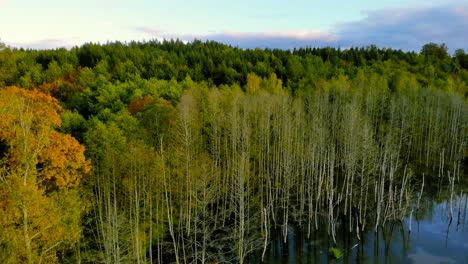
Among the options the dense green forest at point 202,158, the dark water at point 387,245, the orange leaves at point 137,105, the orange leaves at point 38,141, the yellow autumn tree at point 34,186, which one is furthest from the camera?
the orange leaves at point 137,105

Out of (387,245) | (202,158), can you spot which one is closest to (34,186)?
(202,158)

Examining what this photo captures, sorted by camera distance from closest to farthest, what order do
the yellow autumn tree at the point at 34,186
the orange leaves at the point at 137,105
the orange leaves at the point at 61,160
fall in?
the yellow autumn tree at the point at 34,186
the orange leaves at the point at 61,160
the orange leaves at the point at 137,105

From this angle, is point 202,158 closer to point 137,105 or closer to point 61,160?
point 137,105

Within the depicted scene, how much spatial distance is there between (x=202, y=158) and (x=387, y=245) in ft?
56.7

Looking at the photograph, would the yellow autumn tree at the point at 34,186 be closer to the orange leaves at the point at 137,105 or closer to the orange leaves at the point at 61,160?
the orange leaves at the point at 61,160

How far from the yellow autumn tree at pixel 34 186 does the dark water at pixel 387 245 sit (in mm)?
16080

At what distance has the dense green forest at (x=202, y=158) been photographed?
70.6 feet

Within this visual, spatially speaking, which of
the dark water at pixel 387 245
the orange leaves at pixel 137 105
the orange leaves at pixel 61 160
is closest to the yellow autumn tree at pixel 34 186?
the orange leaves at pixel 61 160

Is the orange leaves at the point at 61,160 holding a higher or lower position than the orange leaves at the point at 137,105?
lower

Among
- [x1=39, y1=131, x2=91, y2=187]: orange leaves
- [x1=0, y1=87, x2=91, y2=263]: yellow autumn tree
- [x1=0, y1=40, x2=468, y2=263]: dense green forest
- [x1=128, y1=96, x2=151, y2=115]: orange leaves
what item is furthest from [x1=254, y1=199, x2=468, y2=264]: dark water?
[x1=128, y1=96, x2=151, y2=115]: orange leaves

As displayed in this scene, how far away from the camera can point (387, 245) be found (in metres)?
34.6

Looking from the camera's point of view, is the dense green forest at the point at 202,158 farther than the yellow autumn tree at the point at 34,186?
Yes

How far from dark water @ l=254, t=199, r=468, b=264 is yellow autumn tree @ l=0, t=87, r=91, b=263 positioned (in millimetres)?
16080

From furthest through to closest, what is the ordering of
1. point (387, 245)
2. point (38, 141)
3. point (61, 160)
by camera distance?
point (387, 245) < point (61, 160) < point (38, 141)
